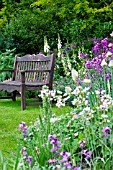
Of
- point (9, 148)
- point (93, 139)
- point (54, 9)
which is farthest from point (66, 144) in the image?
point (54, 9)

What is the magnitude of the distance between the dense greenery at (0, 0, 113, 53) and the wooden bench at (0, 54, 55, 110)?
2849mm

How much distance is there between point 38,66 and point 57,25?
163 inches

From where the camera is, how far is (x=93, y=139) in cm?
310

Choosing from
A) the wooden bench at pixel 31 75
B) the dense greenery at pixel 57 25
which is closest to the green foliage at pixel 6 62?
the dense greenery at pixel 57 25

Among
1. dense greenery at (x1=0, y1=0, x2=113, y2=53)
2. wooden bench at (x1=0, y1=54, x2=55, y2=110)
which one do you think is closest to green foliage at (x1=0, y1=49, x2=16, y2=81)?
dense greenery at (x1=0, y1=0, x2=113, y2=53)

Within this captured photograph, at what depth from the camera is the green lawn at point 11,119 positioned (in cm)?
502

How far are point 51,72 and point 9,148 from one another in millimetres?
3703

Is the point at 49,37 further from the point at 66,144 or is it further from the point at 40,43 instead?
the point at 66,144

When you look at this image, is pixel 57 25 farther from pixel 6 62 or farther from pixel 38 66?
pixel 38 66

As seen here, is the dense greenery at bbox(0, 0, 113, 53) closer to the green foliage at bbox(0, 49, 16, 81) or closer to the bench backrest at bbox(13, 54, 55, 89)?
the green foliage at bbox(0, 49, 16, 81)

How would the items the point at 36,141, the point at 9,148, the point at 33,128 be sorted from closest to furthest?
the point at 36,141 < the point at 33,128 < the point at 9,148

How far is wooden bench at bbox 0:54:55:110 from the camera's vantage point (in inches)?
316

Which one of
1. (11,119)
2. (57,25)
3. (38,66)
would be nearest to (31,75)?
(38,66)

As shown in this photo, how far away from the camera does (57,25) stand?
12953 mm
